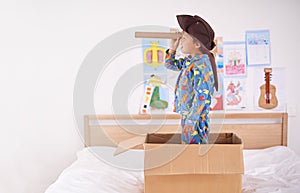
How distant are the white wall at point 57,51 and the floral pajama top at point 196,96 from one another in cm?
126

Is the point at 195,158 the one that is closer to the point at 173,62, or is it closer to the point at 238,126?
the point at 173,62

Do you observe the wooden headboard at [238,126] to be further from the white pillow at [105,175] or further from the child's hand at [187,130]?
the child's hand at [187,130]

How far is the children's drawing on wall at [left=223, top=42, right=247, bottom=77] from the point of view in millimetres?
2340

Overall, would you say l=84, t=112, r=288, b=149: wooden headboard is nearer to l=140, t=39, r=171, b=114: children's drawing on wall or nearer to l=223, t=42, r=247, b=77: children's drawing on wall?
l=140, t=39, r=171, b=114: children's drawing on wall

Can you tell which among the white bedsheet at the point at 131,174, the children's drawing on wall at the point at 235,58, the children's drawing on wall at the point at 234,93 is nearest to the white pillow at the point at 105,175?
the white bedsheet at the point at 131,174

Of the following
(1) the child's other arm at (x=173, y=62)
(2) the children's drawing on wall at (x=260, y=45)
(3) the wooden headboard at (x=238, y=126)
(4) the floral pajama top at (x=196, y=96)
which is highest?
(2) the children's drawing on wall at (x=260, y=45)

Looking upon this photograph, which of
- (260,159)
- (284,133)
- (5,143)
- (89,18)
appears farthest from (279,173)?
(5,143)

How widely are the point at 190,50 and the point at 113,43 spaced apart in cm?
33

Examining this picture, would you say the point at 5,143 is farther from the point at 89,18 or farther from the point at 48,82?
the point at 89,18

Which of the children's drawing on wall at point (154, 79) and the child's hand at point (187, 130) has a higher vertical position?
the children's drawing on wall at point (154, 79)

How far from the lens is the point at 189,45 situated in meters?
1.17

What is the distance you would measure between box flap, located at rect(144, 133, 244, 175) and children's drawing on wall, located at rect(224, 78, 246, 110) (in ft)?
4.48

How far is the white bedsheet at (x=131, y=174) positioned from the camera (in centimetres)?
148

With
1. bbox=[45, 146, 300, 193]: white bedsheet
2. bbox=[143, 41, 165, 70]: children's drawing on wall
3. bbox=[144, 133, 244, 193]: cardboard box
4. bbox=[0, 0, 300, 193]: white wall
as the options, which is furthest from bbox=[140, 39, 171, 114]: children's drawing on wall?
bbox=[144, 133, 244, 193]: cardboard box
